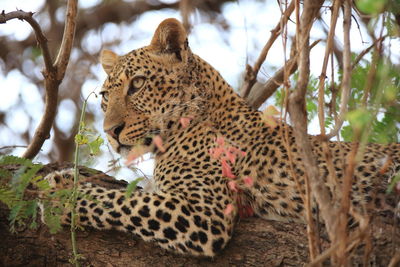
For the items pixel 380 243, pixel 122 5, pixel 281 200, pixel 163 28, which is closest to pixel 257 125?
pixel 281 200

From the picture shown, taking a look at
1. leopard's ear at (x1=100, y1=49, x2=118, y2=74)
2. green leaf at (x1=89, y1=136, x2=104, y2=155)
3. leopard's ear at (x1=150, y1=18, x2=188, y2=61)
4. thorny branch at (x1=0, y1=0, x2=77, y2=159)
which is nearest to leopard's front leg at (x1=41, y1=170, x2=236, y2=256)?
green leaf at (x1=89, y1=136, x2=104, y2=155)

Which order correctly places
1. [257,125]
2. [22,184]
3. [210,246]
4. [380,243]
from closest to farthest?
[22,184] → [380,243] → [210,246] → [257,125]

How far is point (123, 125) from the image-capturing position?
20.6ft

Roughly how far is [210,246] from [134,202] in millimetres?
719

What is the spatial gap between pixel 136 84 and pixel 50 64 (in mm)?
1132

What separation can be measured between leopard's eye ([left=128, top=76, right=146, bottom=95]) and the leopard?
11 millimetres

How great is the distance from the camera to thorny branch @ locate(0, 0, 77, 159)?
17.8ft

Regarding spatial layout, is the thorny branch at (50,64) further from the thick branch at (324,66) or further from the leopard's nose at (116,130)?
the thick branch at (324,66)

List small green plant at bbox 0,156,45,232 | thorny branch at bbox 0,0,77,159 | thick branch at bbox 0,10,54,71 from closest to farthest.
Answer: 1. small green plant at bbox 0,156,45,232
2. thick branch at bbox 0,10,54,71
3. thorny branch at bbox 0,0,77,159

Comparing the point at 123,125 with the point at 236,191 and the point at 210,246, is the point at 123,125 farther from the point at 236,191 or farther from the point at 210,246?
the point at 210,246

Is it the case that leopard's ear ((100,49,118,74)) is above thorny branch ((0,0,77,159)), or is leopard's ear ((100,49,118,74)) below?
above

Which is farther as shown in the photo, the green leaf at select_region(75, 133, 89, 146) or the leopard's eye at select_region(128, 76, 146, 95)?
the leopard's eye at select_region(128, 76, 146, 95)

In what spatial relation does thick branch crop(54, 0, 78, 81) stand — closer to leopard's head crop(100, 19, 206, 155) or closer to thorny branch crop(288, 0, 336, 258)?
leopard's head crop(100, 19, 206, 155)

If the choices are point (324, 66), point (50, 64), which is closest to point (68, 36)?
point (50, 64)
